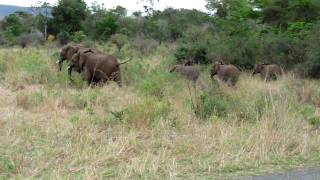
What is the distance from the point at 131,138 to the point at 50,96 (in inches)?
164

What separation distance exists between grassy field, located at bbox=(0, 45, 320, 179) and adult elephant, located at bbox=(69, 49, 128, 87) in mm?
2301

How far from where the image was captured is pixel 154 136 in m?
7.77

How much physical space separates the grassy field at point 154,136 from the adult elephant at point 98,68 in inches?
90.6

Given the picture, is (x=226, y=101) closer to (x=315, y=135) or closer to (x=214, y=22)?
(x=315, y=135)

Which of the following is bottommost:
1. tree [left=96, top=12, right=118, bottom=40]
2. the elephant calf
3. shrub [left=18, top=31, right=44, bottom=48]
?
shrub [left=18, top=31, right=44, bottom=48]

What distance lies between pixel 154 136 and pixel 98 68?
6.44 metres

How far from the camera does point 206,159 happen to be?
21.7 ft

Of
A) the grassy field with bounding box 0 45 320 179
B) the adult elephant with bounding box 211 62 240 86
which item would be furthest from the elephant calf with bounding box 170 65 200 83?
the grassy field with bounding box 0 45 320 179

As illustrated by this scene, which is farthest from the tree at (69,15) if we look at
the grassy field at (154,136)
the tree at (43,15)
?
the grassy field at (154,136)

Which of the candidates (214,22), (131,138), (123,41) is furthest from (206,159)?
(123,41)

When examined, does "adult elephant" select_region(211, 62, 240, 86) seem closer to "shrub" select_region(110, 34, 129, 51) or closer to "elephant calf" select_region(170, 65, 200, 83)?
"elephant calf" select_region(170, 65, 200, 83)

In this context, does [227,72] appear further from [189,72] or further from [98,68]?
[98,68]

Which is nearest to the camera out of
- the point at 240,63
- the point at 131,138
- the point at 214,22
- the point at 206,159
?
the point at 206,159

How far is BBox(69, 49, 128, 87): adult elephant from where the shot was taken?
550 inches
